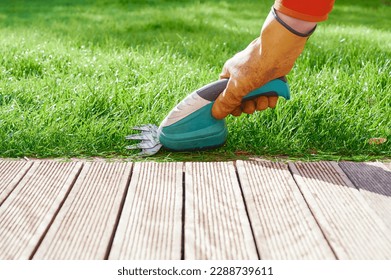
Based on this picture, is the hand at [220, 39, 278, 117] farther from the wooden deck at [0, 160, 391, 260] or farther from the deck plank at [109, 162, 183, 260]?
the deck plank at [109, 162, 183, 260]

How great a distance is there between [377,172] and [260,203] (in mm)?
618

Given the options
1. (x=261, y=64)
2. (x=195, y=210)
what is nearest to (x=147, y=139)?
(x=261, y=64)

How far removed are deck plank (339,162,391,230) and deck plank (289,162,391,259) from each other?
0.03 m

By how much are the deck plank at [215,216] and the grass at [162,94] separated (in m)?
0.35

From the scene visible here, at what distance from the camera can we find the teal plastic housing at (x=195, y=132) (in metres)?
2.62

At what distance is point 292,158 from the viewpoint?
8.68ft

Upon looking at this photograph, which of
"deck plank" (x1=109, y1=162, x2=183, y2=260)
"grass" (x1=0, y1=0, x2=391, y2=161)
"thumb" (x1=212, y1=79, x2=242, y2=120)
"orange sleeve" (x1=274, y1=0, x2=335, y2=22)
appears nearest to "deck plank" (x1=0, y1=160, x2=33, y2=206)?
"grass" (x1=0, y1=0, x2=391, y2=161)

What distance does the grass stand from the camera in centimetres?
275

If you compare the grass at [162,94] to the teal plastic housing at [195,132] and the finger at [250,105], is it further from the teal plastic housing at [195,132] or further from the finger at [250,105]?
the finger at [250,105]

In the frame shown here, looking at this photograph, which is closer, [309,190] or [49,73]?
[309,190]

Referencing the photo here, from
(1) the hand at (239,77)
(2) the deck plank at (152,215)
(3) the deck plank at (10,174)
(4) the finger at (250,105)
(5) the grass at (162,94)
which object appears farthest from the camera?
(5) the grass at (162,94)

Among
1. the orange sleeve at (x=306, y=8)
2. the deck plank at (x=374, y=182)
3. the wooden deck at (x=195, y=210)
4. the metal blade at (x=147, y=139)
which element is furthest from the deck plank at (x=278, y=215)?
the orange sleeve at (x=306, y=8)

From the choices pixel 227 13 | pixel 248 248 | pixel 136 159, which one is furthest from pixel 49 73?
pixel 227 13

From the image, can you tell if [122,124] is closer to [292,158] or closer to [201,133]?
[201,133]
